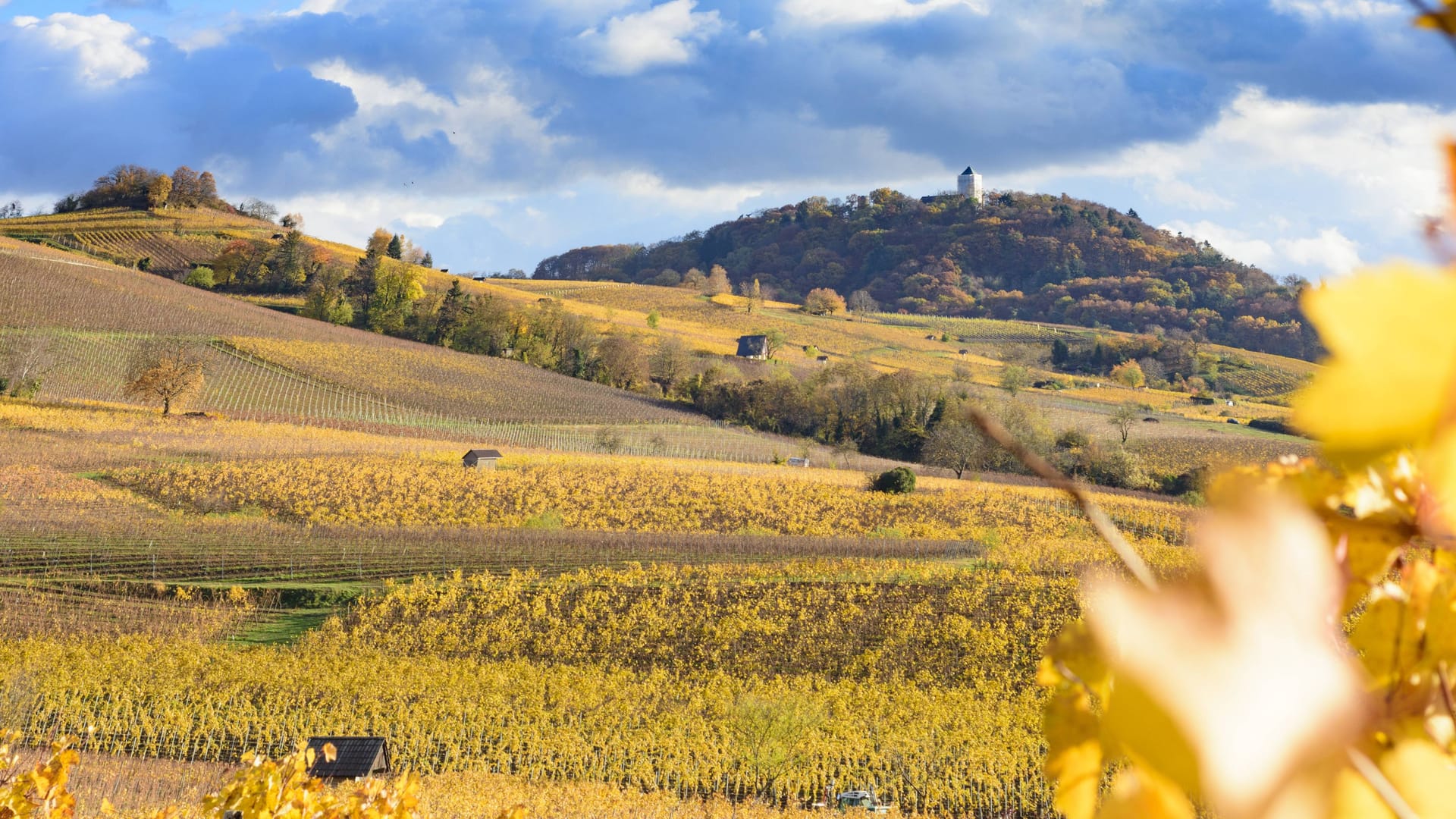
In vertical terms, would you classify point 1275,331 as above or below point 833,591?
above

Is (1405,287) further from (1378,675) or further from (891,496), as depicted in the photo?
(891,496)

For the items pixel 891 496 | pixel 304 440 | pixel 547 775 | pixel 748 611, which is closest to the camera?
pixel 547 775

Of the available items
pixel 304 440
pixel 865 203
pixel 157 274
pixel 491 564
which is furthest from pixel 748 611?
pixel 865 203

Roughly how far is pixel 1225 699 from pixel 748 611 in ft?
83.8

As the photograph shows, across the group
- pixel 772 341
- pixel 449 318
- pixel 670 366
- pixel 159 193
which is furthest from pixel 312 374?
pixel 159 193

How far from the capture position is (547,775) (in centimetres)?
1786

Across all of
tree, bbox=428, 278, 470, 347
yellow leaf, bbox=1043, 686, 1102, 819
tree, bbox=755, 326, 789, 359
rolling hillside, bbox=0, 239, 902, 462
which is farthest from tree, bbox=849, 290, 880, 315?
yellow leaf, bbox=1043, 686, 1102, 819

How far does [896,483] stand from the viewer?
41.1 meters

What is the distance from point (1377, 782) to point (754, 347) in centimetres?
8764

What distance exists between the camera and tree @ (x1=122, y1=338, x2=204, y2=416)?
48.3m

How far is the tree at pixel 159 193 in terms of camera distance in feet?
335

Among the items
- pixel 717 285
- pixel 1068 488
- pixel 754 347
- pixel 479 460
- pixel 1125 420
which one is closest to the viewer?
pixel 1068 488

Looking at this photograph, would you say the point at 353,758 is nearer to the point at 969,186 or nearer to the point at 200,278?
the point at 200,278

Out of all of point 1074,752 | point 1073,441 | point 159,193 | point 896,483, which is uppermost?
point 159,193
